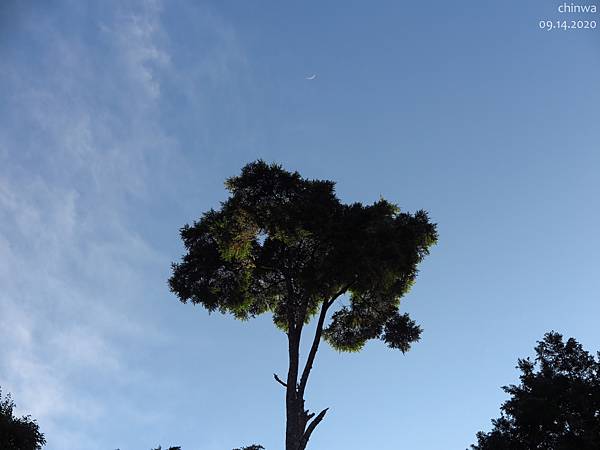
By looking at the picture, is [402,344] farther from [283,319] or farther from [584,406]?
[584,406]

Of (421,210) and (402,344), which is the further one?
(402,344)

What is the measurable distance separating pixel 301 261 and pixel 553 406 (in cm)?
1734

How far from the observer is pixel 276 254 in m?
18.9

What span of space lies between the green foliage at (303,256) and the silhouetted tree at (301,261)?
0.04 metres

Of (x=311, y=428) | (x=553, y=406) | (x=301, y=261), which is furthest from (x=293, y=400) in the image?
(x=553, y=406)

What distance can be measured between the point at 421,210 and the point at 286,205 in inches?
202

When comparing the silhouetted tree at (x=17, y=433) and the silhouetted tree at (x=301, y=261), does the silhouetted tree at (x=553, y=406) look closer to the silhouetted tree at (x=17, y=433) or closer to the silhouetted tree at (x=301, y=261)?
the silhouetted tree at (x=301, y=261)

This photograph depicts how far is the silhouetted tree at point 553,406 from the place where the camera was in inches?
953

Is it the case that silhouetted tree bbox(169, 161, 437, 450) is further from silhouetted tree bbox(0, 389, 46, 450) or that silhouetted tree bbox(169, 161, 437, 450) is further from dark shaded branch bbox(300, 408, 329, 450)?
silhouetted tree bbox(0, 389, 46, 450)

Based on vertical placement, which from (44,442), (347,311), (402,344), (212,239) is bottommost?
(44,442)

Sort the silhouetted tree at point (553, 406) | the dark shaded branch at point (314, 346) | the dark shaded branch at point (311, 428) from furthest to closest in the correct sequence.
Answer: the silhouetted tree at point (553, 406), the dark shaded branch at point (314, 346), the dark shaded branch at point (311, 428)

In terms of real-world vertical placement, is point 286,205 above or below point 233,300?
above

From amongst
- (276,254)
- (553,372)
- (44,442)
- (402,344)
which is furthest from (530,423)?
(44,442)

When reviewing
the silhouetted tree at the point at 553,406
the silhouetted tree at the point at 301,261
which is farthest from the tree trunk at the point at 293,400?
the silhouetted tree at the point at 553,406
